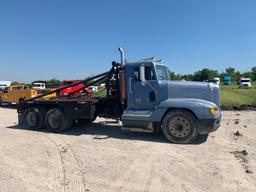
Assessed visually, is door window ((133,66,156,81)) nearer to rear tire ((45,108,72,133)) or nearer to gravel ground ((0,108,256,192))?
gravel ground ((0,108,256,192))

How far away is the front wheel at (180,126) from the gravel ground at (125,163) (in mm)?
281

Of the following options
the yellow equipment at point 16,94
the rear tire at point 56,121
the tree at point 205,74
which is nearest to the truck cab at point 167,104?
the rear tire at point 56,121

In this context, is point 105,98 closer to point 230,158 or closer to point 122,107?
point 122,107

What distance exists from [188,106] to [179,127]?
71 cm

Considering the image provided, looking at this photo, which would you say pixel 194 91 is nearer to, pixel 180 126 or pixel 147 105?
pixel 180 126

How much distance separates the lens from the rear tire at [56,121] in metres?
9.23

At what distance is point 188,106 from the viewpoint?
7.23m

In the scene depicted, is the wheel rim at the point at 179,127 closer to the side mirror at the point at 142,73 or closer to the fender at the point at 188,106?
the fender at the point at 188,106

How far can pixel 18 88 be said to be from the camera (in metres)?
19.7

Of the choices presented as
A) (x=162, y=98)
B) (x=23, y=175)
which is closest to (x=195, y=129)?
(x=162, y=98)

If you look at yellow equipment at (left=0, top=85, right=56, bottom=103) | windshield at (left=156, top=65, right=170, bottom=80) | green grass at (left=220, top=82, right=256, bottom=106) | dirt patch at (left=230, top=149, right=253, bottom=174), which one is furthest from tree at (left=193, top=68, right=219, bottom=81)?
dirt patch at (left=230, top=149, right=253, bottom=174)

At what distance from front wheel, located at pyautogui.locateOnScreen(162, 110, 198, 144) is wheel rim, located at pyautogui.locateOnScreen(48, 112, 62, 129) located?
4.12 metres

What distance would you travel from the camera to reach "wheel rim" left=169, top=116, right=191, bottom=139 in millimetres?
7327

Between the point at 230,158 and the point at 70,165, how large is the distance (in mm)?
3801
